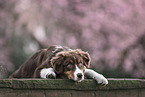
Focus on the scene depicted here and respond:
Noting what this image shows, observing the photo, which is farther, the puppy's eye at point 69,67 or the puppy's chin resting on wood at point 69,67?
the puppy's eye at point 69,67

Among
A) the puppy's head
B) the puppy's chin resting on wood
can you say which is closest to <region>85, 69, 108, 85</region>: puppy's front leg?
the puppy's chin resting on wood

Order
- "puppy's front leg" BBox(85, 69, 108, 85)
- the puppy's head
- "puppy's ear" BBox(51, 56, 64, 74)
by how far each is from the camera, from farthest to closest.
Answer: "puppy's ear" BBox(51, 56, 64, 74) < the puppy's head < "puppy's front leg" BBox(85, 69, 108, 85)

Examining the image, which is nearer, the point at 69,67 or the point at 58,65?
the point at 69,67

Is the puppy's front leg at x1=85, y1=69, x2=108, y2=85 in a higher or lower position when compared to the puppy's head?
lower

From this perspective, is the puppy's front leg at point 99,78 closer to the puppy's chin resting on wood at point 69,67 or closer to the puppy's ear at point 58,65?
the puppy's chin resting on wood at point 69,67

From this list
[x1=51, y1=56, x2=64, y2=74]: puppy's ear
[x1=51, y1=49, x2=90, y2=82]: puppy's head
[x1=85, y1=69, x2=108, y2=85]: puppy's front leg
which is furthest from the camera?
Answer: [x1=51, y1=56, x2=64, y2=74]: puppy's ear

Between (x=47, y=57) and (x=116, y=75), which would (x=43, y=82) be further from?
(x=116, y=75)

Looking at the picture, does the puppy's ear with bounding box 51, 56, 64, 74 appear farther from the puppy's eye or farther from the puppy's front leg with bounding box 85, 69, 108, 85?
the puppy's front leg with bounding box 85, 69, 108, 85

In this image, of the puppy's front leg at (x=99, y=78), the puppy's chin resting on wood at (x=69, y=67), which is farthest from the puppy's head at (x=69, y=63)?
the puppy's front leg at (x=99, y=78)

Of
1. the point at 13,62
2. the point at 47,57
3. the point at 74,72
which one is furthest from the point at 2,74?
the point at 74,72

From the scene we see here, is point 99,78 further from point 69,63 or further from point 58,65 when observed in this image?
point 58,65

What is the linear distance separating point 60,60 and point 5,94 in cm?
102

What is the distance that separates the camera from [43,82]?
2.60m

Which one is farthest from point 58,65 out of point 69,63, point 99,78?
point 99,78
